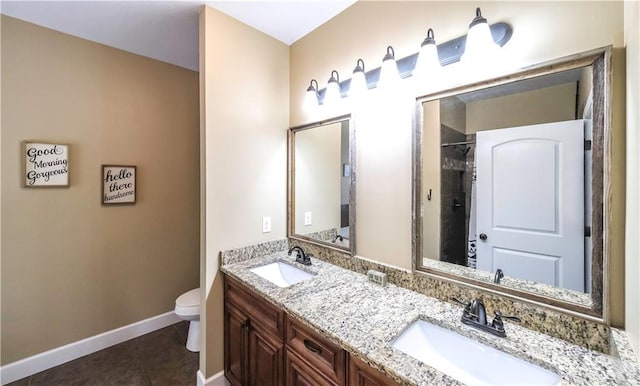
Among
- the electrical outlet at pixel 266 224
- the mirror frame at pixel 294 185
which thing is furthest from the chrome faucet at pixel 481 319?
the electrical outlet at pixel 266 224

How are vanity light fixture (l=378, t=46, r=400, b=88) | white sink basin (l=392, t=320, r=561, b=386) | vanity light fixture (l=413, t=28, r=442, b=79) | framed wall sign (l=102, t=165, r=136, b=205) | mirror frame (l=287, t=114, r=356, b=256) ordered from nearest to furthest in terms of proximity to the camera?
white sink basin (l=392, t=320, r=561, b=386)
vanity light fixture (l=413, t=28, r=442, b=79)
vanity light fixture (l=378, t=46, r=400, b=88)
mirror frame (l=287, t=114, r=356, b=256)
framed wall sign (l=102, t=165, r=136, b=205)

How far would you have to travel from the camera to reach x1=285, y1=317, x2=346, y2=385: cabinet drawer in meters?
0.99

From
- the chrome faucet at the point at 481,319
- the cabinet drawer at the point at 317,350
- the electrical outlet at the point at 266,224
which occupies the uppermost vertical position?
the electrical outlet at the point at 266,224

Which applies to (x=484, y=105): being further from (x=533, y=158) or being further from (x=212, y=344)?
(x=212, y=344)

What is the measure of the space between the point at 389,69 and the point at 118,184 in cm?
241

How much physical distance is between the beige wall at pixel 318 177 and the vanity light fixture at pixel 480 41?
0.86 metres

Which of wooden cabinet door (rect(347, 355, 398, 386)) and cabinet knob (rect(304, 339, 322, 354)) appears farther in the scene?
cabinet knob (rect(304, 339, 322, 354))

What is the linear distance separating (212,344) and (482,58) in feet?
7.47

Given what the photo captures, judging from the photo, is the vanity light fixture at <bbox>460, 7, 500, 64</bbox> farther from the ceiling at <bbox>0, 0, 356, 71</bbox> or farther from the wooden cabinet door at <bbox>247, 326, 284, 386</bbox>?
the wooden cabinet door at <bbox>247, 326, 284, 386</bbox>

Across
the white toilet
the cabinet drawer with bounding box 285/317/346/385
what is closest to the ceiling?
Result: the cabinet drawer with bounding box 285/317/346/385

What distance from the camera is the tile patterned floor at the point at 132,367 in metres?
1.84

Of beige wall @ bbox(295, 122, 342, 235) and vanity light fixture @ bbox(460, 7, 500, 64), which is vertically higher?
vanity light fixture @ bbox(460, 7, 500, 64)

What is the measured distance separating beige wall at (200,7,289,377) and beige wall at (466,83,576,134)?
4.54ft

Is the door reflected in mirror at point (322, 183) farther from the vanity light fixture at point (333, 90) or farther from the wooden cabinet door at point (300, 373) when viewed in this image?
the wooden cabinet door at point (300, 373)
